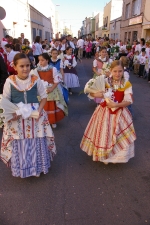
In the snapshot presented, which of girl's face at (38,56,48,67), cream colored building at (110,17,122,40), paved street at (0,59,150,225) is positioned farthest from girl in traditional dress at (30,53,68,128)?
cream colored building at (110,17,122,40)

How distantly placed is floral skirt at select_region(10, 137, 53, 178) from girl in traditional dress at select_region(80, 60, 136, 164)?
2.77 ft

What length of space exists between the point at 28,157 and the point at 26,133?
35cm

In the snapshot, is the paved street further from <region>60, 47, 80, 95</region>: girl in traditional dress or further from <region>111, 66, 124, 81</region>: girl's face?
<region>60, 47, 80, 95</region>: girl in traditional dress

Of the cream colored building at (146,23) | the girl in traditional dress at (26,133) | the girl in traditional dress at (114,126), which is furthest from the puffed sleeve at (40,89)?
the cream colored building at (146,23)

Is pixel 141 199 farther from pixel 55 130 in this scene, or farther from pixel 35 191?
pixel 55 130

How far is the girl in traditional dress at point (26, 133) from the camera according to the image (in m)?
2.63

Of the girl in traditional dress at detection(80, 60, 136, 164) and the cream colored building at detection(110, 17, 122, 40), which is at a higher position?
the cream colored building at detection(110, 17, 122, 40)

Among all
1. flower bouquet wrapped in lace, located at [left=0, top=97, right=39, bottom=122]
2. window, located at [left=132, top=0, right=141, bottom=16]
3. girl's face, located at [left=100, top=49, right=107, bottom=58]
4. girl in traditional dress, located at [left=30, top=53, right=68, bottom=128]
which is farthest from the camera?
window, located at [left=132, top=0, right=141, bottom=16]

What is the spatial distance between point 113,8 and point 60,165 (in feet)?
115

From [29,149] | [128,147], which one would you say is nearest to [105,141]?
[128,147]

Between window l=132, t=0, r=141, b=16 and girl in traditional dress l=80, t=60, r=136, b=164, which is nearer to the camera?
girl in traditional dress l=80, t=60, r=136, b=164

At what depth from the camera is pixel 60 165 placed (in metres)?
3.47

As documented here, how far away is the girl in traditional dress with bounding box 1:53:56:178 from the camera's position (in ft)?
8.63

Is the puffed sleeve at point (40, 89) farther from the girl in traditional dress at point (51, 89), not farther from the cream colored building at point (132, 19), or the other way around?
the cream colored building at point (132, 19)
